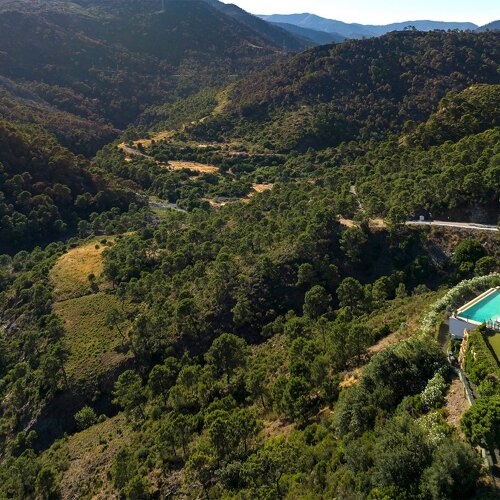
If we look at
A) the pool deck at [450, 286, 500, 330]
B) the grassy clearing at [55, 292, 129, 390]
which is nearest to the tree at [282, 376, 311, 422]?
the pool deck at [450, 286, 500, 330]

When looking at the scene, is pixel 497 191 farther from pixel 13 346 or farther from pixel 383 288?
pixel 13 346

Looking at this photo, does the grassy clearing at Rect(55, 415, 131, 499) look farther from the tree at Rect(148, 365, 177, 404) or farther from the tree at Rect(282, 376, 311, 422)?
the tree at Rect(282, 376, 311, 422)

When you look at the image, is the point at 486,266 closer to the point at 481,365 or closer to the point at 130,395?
the point at 481,365

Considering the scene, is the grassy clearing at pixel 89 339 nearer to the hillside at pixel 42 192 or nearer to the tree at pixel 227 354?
the tree at pixel 227 354

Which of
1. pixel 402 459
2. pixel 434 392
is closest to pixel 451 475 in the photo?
pixel 402 459

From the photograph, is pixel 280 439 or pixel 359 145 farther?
pixel 359 145

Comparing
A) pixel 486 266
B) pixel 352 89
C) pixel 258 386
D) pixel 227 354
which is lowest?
pixel 227 354

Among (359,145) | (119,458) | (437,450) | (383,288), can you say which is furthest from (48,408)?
(359,145)
